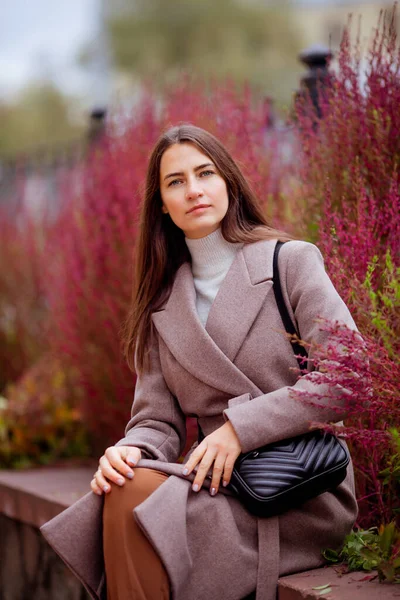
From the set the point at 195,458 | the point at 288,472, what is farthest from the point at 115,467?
the point at 288,472

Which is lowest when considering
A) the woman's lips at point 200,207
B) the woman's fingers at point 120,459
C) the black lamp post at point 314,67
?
the woman's fingers at point 120,459

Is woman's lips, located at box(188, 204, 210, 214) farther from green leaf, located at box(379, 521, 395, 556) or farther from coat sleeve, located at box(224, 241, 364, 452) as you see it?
green leaf, located at box(379, 521, 395, 556)

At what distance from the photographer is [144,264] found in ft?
9.97

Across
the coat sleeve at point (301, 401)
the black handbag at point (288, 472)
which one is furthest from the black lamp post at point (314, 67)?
the black handbag at point (288, 472)

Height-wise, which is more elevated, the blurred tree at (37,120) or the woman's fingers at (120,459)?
the blurred tree at (37,120)

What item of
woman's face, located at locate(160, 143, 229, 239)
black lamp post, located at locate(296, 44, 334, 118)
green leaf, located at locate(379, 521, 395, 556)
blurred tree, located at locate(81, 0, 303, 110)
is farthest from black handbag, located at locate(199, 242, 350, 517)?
blurred tree, located at locate(81, 0, 303, 110)

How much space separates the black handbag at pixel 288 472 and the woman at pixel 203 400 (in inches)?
2.0

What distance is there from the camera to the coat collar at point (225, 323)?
8.74 ft

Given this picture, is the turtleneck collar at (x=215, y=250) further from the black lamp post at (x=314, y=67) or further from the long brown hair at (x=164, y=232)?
the black lamp post at (x=314, y=67)

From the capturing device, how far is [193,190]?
2.79 meters

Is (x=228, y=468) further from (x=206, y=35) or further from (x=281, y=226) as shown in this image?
(x=206, y=35)

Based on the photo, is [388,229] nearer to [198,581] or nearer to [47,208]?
[198,581]

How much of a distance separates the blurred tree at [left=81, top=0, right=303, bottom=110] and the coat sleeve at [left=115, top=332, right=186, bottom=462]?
31328 millimetres

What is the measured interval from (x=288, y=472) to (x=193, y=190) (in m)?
0.94
